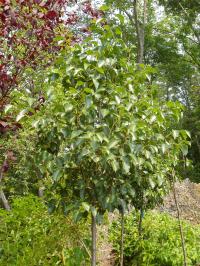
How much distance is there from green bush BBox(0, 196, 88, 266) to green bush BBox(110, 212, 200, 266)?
0.97 metres

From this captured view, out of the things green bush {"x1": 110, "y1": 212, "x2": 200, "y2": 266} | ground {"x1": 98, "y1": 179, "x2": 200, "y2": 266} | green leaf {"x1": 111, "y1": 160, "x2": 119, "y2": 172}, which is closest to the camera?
green leaf {"x1": 111, "y1": 160, "x2": 119, "y2": 172}

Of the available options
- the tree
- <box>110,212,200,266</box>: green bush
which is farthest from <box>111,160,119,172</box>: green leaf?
<box>110,212,200,266</box>: green bush

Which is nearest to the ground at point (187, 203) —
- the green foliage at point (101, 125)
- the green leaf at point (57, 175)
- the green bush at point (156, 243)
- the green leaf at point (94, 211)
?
the green bush at point (156, 243)

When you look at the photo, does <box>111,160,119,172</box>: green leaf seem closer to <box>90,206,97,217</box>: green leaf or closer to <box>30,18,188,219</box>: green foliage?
<box>30,18,188,219</box>: green foliage

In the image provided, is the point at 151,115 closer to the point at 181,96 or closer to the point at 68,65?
the point at 68,65

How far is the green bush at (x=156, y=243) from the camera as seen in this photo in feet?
16.3

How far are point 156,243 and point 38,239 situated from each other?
1762mm

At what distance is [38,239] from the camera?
14.6 ft

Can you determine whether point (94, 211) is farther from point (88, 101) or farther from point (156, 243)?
point (156, 243)

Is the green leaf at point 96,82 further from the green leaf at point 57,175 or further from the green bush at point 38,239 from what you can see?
the green bush at point 38,239

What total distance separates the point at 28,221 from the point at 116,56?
2.55 meters

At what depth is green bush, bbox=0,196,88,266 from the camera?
14.0 ft

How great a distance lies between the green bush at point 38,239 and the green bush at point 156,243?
0.97 m

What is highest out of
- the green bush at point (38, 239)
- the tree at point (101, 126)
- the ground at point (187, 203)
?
the ground at point (187, 203)
